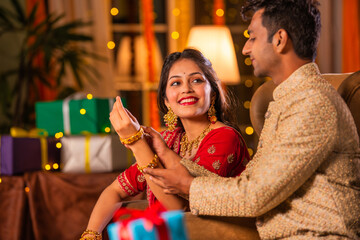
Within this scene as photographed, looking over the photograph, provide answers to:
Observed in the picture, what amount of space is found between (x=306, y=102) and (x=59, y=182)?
5.00ft

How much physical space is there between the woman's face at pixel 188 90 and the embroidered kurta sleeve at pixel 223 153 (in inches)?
4.0

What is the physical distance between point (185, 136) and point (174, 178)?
0.45 metres

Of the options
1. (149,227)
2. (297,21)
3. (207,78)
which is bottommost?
(149,227)

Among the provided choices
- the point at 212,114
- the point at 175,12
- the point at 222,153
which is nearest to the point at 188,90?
the point at 212,114

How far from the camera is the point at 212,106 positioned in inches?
63.6

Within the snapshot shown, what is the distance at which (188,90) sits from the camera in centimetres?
154

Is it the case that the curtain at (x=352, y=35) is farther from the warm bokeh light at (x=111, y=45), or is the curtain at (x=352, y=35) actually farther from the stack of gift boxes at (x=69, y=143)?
the stack of gift boxes at (x=69, y=143)

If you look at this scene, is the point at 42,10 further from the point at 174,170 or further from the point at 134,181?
the point at 174,170

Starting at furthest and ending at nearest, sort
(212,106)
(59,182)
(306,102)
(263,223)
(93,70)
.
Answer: (93,70)
(59,182)
(212,106)
(263,223)
(306,102)

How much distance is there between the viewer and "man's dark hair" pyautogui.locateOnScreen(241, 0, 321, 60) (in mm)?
1138

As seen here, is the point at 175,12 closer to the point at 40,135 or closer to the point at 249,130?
the point at 249,130

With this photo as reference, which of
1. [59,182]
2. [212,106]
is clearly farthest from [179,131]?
[59,182]

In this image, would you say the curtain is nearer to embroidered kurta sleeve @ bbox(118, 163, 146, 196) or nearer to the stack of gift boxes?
the stack of gift boxes

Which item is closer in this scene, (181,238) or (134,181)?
(181,238)
